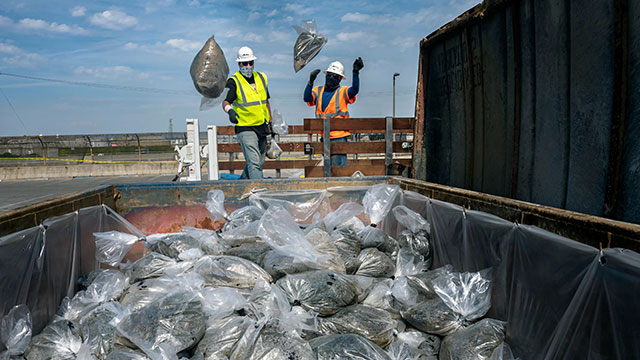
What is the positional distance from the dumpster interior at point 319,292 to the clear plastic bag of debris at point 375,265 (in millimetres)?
14

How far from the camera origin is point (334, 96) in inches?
245

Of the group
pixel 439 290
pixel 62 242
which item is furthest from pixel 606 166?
pixel 62 242

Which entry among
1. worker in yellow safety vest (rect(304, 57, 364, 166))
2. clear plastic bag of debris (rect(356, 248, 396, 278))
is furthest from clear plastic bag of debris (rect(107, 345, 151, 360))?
worker in yellow safety vest (rect(304, 57, 364, 166))

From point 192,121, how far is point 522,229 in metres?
5.60

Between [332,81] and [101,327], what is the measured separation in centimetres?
477

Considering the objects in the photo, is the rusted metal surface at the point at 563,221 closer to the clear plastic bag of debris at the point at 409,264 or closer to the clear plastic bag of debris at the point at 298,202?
the clear plastic bag of debris at the point at 409,264

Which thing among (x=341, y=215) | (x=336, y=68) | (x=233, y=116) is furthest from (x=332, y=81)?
(x=341, y=215)

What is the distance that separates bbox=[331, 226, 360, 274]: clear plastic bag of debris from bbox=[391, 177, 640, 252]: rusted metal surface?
80 cm

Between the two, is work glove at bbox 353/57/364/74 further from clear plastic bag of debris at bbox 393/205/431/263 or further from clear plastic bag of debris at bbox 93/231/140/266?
clear plastic bag of debris at bbox 93/231/140/266

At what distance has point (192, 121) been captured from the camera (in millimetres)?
6457

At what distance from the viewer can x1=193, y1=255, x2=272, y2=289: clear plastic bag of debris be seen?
251 cm

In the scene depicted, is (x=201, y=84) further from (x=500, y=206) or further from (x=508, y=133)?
(x=500, y=206)

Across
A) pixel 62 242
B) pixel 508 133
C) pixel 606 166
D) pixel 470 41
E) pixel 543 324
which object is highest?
pixel 470 41

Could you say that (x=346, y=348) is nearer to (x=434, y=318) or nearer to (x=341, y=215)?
(x=434, y=318)
